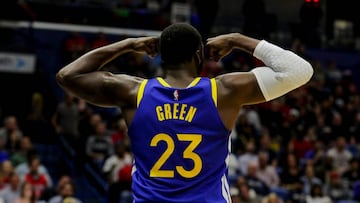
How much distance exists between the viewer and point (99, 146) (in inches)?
527

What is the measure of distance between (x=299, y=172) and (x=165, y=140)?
A: 1118 centimetres

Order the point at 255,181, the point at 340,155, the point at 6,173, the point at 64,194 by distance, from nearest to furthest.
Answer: the point at 64,194, the point at 6,173, the point at 255,181, the point at 340,155

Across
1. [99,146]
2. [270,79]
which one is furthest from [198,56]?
[99,146]

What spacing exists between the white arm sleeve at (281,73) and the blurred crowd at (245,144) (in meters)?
7.69

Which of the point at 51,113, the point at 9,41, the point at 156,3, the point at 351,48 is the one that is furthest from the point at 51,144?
the point at 351,48

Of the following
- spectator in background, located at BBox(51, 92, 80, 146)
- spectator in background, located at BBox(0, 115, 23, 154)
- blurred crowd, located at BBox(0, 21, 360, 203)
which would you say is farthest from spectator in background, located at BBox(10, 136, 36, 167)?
spectator in background, located at BBox(51, 92, 80, 146)

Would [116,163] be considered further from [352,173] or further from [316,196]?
[352,173]

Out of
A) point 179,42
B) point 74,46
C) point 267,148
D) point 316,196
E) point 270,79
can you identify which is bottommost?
point 267,148

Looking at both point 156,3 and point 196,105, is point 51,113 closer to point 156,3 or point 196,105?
point 156,3

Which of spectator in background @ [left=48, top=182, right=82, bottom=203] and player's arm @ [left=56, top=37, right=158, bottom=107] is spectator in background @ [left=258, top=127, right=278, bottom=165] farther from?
player's arm @ [left=56, top=37, right=158, bottom=107]

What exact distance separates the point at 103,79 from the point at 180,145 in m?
0.48

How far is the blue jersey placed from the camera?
321 cm

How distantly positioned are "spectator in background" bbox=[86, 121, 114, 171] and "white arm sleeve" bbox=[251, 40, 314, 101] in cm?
1006

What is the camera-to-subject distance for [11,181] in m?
11.0
